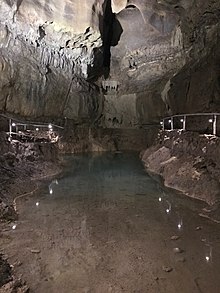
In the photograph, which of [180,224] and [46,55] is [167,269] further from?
[46,55]

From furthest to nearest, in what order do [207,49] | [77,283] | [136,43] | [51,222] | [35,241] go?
1. [136,43]
2. [207,49]
3. [51,222]
4. [35,241]
5. [77,283]

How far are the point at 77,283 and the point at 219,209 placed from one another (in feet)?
11.8

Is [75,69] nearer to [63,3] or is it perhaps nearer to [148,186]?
[63,3]

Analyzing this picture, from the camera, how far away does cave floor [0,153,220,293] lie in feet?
10.7

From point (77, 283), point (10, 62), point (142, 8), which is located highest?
point (142, 8)

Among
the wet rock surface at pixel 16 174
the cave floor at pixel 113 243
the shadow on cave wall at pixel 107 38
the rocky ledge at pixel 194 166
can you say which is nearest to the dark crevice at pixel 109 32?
the shadow on cave wall at pixel 107 38

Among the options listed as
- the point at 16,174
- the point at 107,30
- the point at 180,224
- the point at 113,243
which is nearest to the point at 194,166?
the point at 180,224

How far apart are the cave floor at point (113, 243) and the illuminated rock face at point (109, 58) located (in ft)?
29.6

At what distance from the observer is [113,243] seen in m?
4.35

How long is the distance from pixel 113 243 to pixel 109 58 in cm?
2074

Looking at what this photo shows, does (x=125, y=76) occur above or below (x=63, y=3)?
below

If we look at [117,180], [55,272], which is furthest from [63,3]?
[55,272]

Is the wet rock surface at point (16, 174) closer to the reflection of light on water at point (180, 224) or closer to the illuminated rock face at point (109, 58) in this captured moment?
the reflection of light on water at point (180, 224)

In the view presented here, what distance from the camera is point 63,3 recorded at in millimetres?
12812
